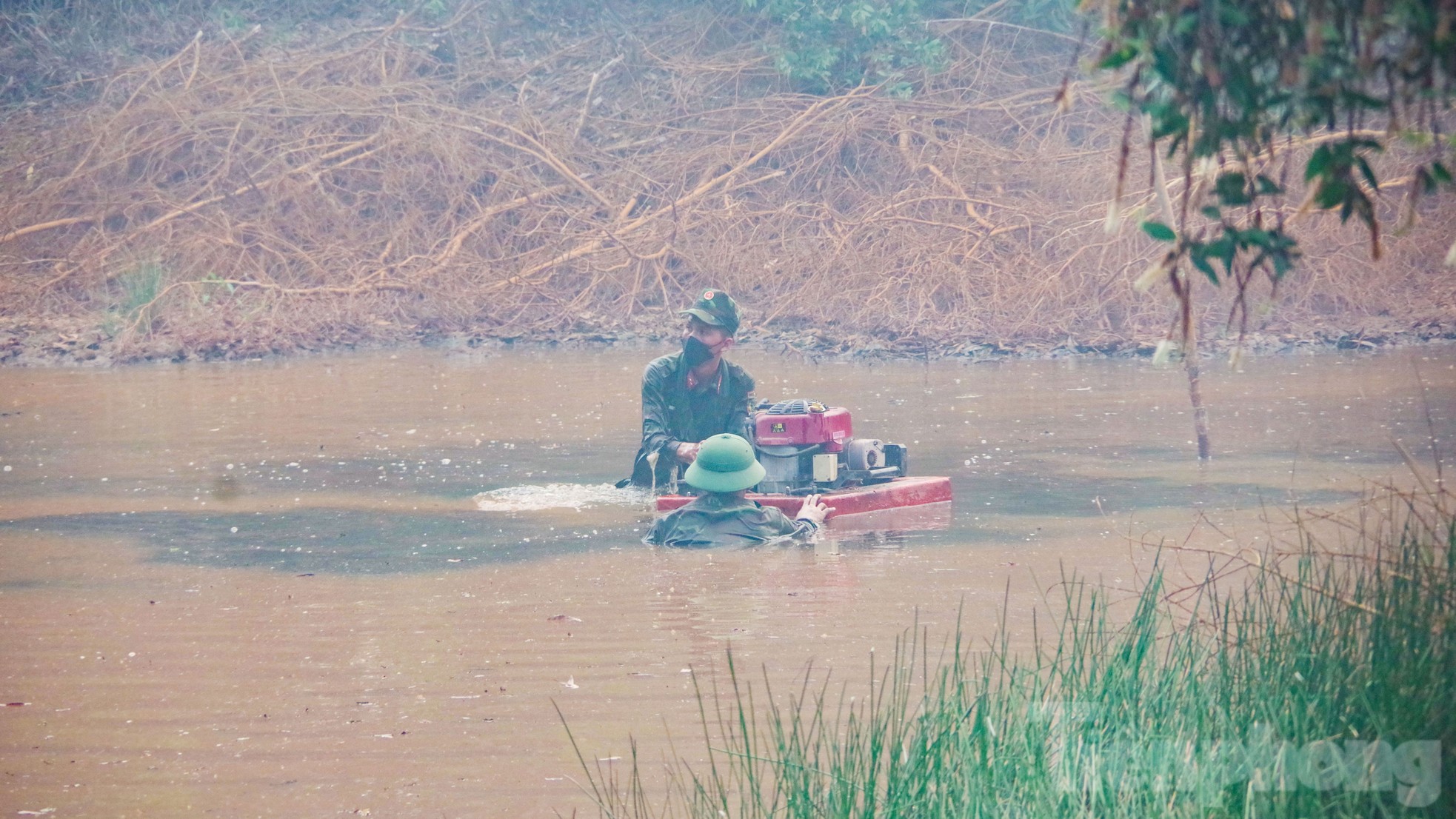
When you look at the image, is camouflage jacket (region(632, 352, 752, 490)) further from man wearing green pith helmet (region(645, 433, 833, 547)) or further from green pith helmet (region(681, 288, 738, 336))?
man wearing green pith helmet (region(645, 433, 833, 547))

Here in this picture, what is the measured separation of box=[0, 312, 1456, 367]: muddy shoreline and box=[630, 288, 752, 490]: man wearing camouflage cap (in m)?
8.15

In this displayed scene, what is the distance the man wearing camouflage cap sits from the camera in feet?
31.3

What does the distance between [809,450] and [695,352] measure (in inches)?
39.8

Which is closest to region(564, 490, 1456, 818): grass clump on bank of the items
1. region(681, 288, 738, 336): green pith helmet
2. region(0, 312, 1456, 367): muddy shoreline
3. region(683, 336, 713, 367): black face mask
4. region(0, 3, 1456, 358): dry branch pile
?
region(681, 288, 738, 336): green pith helmet

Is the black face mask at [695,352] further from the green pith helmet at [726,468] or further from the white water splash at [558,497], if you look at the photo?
the green pith helmet at [726,468]

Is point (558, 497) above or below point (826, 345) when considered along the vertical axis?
below

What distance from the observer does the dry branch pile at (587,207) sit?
18.8 m

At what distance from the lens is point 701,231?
21.4 m

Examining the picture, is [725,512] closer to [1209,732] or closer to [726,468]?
[726,468]

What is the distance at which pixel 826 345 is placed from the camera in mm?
18391

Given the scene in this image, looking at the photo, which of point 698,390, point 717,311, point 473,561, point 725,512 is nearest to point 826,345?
point 698,390

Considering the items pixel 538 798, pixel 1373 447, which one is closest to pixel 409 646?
pixel 538 798

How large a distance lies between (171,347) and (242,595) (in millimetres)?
11347

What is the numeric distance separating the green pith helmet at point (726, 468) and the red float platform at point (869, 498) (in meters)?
0.58
